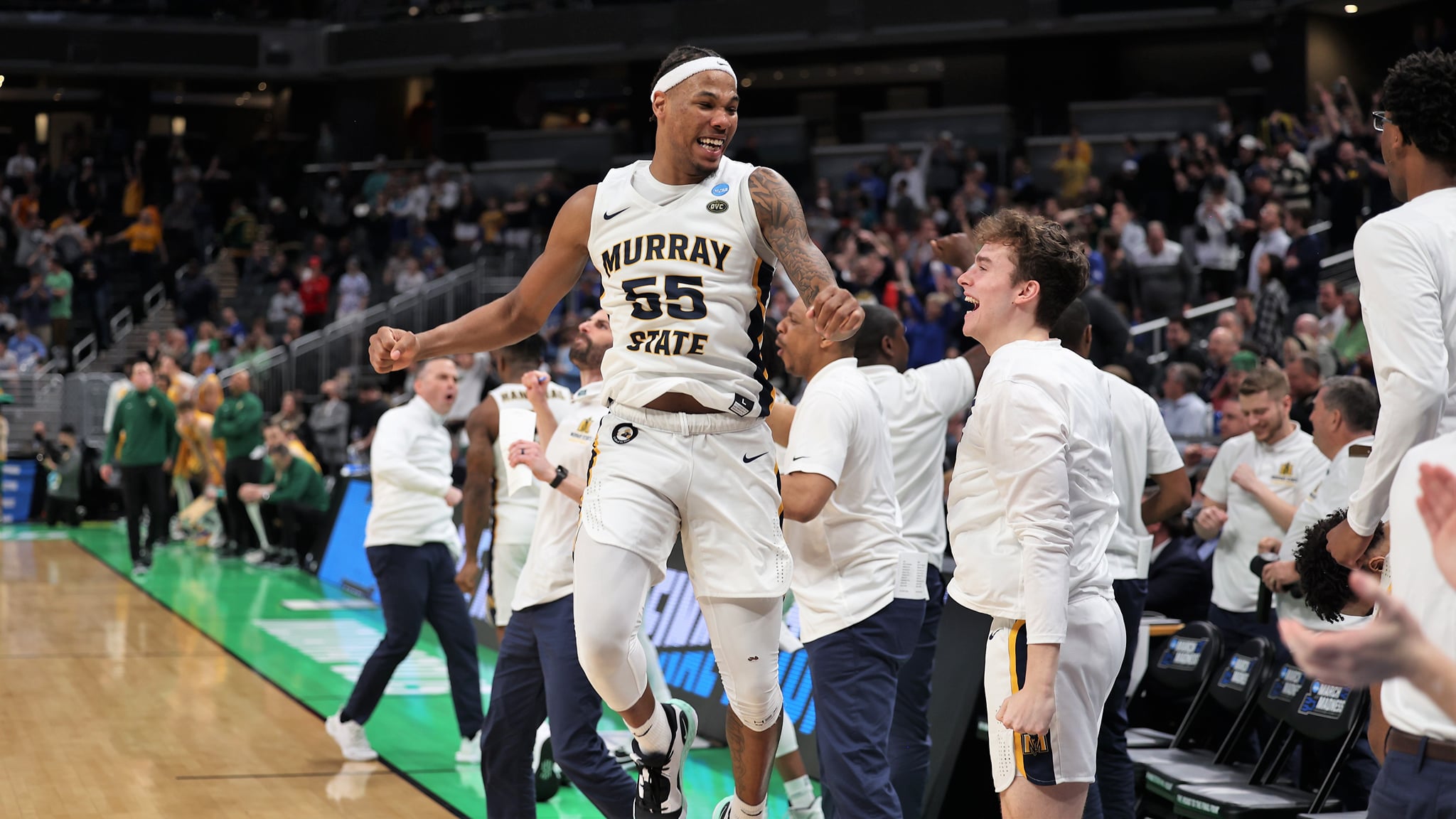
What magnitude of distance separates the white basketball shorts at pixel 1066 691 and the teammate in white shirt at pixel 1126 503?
61.8 inches

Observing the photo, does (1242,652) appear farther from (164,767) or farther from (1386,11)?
(1386,11)

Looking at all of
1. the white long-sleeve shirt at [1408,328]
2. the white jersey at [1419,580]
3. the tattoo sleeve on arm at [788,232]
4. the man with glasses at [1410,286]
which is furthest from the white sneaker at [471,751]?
the white jersey at [1419,580]

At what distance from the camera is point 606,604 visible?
414cm

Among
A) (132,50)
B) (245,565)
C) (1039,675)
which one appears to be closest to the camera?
(1039,675)

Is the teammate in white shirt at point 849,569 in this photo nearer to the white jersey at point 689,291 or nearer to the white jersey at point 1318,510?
the white jersey at point 689,291

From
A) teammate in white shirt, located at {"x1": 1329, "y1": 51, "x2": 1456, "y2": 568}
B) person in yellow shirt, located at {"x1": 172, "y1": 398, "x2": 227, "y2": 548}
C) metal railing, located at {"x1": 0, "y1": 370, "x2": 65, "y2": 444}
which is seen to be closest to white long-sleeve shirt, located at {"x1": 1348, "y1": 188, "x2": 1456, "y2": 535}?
teammate in white shirt, located at {"x1": 1329, "y1": 51, "x2": 1456, "y2": 568}

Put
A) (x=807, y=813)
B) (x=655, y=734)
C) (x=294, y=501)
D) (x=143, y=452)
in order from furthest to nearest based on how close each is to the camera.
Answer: (x=294, y=501), (x=143, y=452), (x=807, y=813), (x=655, y=734)

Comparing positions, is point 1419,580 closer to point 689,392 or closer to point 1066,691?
point 1066,691

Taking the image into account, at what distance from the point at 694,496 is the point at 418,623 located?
12.9 feet

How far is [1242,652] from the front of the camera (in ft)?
21.0

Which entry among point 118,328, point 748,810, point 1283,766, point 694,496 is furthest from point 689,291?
point 118,328

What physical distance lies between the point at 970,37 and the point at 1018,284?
25180 millimetres

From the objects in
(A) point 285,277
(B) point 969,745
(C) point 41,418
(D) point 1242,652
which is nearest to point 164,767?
(B) point 969,745

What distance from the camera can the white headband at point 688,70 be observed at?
14.0ft
